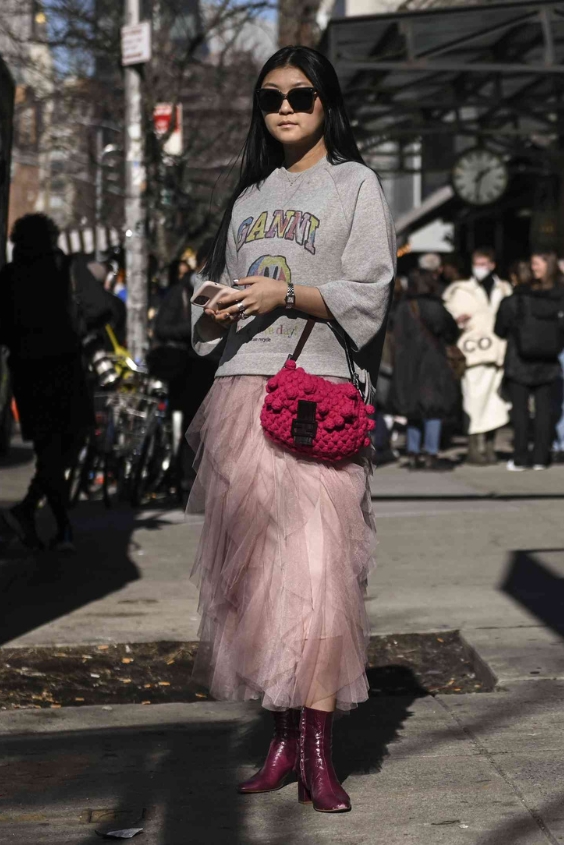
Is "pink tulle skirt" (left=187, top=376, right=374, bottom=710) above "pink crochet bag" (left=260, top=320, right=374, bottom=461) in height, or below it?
below

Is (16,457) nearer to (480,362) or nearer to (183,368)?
(183,368)

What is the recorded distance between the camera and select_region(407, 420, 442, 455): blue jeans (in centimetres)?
1261

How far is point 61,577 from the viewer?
7.22 metres

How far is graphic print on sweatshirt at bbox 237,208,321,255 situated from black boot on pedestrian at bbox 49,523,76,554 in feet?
14.5

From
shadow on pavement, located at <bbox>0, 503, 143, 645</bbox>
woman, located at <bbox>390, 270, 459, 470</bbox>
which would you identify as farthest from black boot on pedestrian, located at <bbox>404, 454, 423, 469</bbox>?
shadow on pavement, located at <bbox>0, 503, 143, 645</bbox>

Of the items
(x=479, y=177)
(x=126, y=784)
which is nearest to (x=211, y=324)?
(x=126, y=784)

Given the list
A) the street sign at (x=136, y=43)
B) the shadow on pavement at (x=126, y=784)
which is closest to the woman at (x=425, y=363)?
the street sign at (x=136, y=43)

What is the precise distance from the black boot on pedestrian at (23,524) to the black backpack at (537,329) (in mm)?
5710

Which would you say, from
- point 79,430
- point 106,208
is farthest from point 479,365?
point 106,208

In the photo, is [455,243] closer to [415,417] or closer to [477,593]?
[415,417]

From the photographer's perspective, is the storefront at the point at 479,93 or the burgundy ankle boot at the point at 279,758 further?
the storefront at the point at 479,93

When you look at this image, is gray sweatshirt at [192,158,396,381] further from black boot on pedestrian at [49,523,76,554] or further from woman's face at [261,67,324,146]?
black boot on pedestrian at [49,523,76,554]

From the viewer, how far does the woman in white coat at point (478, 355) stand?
13.1 m

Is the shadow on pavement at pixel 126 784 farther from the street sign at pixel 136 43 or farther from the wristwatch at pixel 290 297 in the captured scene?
the street sign at pixel 136 43
